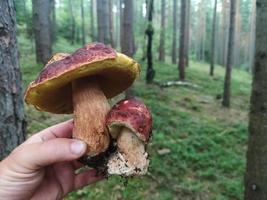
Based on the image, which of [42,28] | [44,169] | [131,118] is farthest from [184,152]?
[42,28]

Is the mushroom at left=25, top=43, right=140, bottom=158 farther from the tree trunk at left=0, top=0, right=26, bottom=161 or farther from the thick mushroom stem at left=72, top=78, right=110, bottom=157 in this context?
the tree trunk at left=0, top=0, right=26, bottom=161

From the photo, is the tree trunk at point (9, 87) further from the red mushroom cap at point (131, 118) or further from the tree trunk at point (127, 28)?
the tree trunk at point (127, 28)

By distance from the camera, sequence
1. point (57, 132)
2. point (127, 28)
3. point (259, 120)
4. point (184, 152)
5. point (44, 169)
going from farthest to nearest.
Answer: point (127, 28)
point (184, 152)
point (259, 120)
point (57, 132)
point (44, 169)

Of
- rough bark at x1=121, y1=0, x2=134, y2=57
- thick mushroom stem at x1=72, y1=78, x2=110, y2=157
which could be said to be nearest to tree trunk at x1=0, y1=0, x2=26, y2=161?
thick mushroom stem at x1=72, y1=78, x2=110, y2=157

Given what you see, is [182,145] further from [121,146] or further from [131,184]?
[121,146]

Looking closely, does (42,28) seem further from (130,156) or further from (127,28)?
(130,156)

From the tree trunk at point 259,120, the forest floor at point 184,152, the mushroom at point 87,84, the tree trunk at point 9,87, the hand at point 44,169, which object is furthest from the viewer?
the forest floor at point 184,152

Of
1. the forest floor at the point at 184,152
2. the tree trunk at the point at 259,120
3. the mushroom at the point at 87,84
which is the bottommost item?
the forest floor at the point at 184,152

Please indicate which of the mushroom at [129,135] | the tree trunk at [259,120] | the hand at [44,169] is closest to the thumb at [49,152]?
the hand at [44,169]
